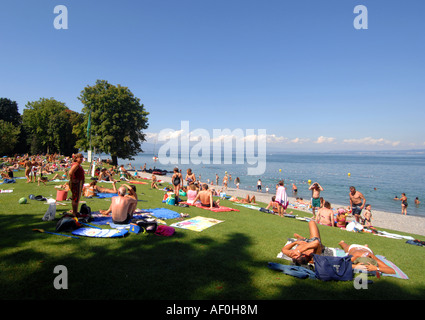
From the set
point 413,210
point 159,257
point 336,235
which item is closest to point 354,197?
point 336,235

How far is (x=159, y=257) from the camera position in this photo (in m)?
4.46

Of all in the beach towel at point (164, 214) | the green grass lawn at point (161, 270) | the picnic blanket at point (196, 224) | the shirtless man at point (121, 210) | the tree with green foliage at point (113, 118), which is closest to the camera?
the green grass lawn at point (161, 270)

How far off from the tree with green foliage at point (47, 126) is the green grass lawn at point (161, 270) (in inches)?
1971

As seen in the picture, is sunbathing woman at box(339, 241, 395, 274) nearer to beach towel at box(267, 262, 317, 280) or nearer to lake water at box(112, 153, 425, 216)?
beach towel at box(267, 262, 317, 280)

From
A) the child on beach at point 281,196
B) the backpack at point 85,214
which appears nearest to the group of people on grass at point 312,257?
the backpack at point 85,214

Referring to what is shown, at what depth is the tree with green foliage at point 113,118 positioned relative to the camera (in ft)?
104

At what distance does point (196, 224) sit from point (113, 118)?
96.2 ft

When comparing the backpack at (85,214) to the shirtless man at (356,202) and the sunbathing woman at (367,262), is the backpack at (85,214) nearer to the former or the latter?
the sunbathing woman at (367,262)

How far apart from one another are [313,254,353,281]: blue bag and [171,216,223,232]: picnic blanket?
3.38 metres

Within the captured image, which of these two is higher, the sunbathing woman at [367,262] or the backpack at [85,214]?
the backpack at [85,214]

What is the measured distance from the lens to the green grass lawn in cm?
331

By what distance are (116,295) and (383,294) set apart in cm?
436

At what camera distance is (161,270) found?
395 cm

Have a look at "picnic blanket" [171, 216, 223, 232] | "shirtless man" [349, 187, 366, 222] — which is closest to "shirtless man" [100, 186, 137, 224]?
"picnic blanket" [171, 216, 223, 232]
